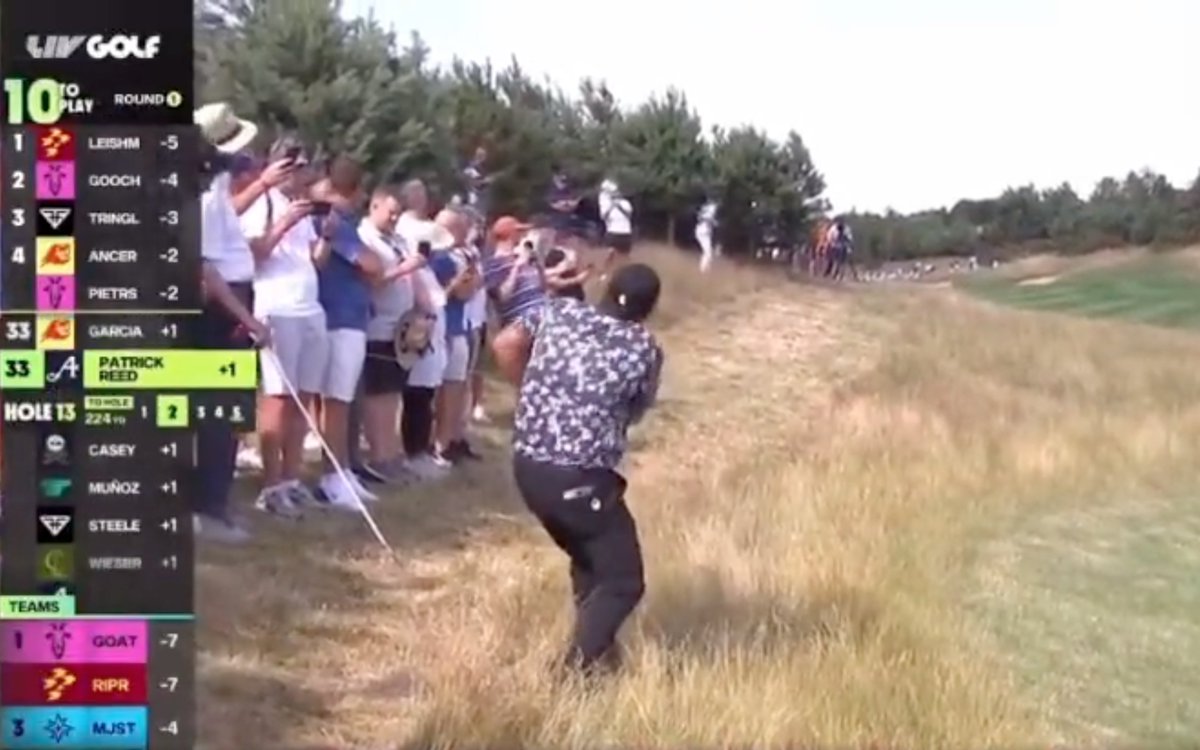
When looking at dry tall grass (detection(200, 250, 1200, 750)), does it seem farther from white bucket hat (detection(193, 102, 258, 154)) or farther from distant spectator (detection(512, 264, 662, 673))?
white bucket hat (detection(193, 102, 258, 154))

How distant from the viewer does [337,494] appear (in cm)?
924

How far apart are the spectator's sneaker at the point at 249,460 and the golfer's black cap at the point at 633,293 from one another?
3531 millimetres

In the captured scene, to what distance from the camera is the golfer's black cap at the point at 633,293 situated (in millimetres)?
6328

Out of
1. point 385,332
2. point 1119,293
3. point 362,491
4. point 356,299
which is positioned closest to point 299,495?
point 362,491

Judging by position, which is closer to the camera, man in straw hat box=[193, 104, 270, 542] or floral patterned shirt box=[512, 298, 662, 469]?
floral patterned shirt box=[512, 298, 662, 469]

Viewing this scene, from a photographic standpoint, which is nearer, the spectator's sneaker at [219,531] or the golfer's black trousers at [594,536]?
the golfer's black trousers at [594,536]

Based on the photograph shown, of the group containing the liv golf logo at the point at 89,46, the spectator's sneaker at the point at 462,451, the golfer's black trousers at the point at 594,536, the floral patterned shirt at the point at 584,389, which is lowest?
the spectator's sneaker at the point at 462,451

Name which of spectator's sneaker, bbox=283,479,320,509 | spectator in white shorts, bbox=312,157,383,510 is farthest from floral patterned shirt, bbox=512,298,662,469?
spectator in white shorts, bbox=312,157,383,510

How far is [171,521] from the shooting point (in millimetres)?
4516

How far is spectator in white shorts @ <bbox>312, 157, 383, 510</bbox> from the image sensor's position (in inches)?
361

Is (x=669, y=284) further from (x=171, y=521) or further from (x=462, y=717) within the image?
(x=171, y=521)

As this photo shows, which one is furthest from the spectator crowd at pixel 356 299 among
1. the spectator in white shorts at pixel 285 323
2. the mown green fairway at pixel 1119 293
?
the mown green fairway at pixel 1119 293

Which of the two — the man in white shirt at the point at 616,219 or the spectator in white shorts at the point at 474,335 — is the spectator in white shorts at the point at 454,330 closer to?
the spectator in white shorts at the point at 474,335
